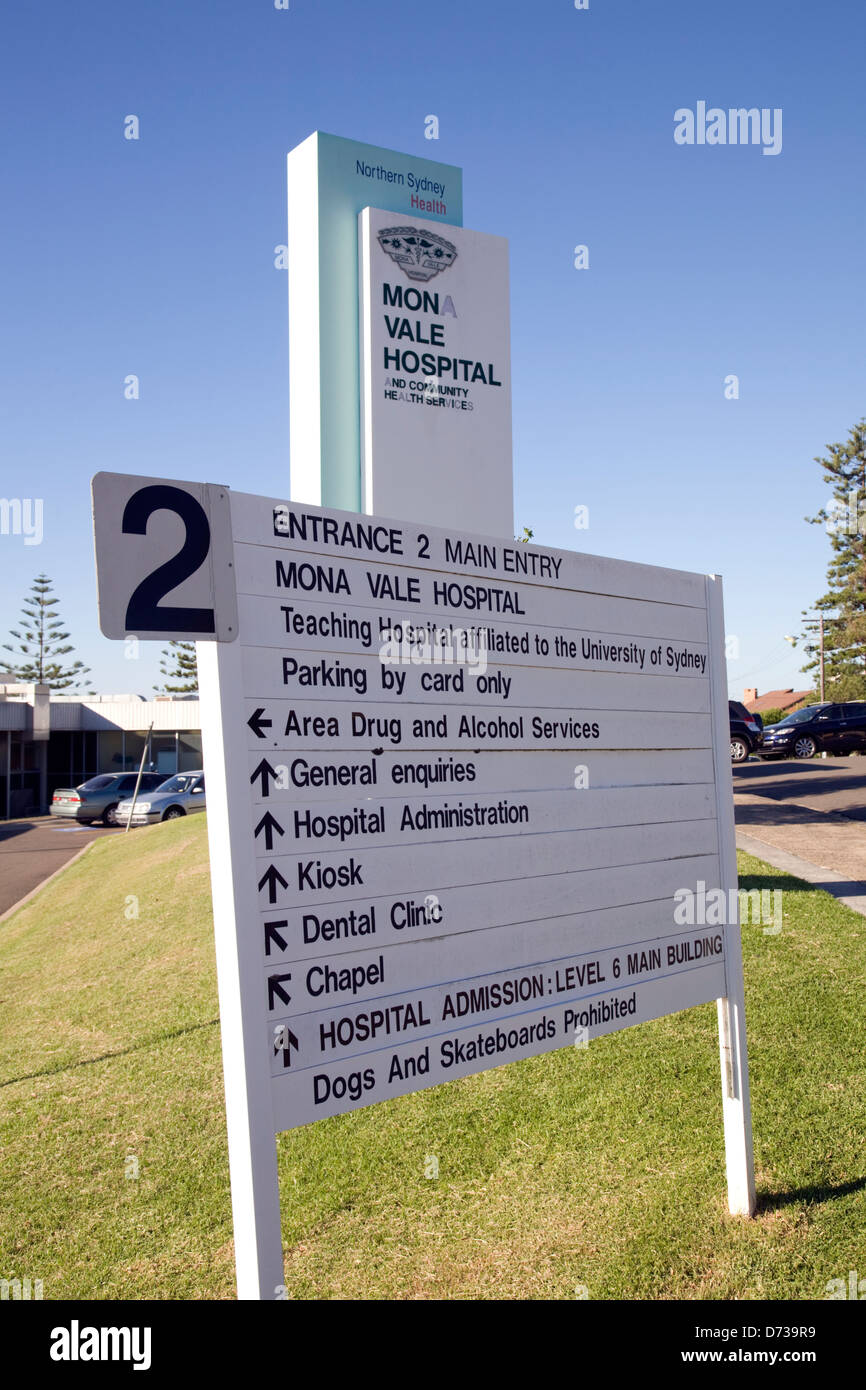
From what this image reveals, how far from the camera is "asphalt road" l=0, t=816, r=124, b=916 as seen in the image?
1827 cm

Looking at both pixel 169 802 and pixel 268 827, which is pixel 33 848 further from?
pixel 268 827

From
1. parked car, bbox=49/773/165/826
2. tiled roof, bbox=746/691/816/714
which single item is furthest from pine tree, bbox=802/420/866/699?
parked car, bbox=49/773/165/826

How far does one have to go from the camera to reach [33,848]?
25.1 m

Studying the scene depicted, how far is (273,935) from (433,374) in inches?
143

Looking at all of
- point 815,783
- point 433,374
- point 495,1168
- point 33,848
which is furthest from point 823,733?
point 495,1168

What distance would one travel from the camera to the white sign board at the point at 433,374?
5.25 metres

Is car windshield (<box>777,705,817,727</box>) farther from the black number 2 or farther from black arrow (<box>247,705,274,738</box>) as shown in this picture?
the black number 2

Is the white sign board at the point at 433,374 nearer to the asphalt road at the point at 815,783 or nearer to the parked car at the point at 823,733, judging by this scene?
the asphalt road at the point at 815,783

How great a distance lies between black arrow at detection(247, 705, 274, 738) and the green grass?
6.74 feet

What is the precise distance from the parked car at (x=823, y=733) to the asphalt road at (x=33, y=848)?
18967 mm
